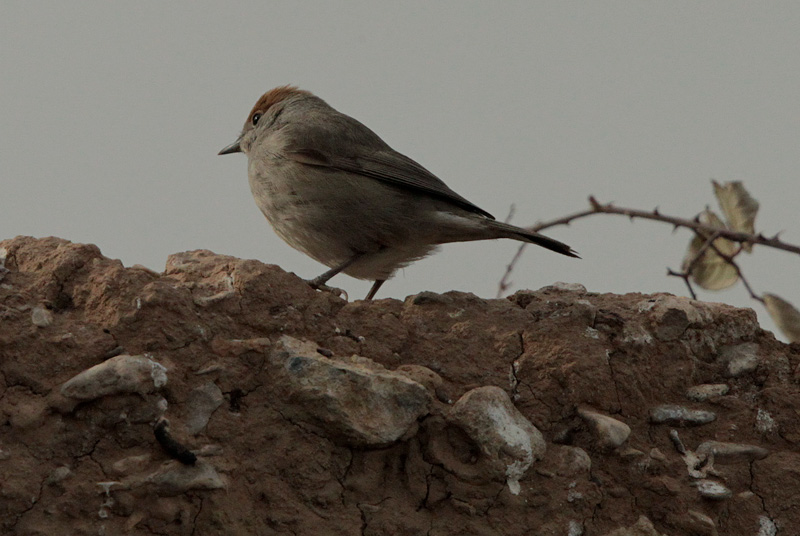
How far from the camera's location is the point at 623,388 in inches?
158

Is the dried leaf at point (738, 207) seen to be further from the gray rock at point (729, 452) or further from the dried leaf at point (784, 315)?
the gray rock at point (729, 452)

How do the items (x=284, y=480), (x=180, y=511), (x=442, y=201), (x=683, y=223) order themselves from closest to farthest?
(x=180, y=511), (x=284, y=480), (x=683, y=223), (x=442, y=201)

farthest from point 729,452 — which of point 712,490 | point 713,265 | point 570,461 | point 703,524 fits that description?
point 713,265

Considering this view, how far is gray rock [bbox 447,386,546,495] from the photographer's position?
355 cm

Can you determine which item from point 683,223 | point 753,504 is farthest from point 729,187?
point 753,504

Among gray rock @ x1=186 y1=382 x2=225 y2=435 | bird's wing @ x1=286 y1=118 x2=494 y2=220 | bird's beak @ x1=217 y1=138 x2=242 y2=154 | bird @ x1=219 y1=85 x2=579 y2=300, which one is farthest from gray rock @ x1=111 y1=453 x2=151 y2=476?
bird's beak @ x1=217 y1=138 x2=242 y2=154

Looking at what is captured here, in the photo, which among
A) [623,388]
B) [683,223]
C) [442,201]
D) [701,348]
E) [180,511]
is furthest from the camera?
[442,201]

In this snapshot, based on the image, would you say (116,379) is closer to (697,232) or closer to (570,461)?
(570,461)

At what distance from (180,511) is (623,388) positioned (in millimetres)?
1905

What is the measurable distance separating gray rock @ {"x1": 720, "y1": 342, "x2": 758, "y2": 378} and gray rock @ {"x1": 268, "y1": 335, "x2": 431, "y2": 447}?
151cm

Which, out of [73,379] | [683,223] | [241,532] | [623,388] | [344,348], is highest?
[683,223]

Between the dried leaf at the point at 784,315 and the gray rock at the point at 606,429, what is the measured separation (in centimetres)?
118

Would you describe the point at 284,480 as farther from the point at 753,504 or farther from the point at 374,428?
the point at 753,504

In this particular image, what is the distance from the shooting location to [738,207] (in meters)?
4.75
